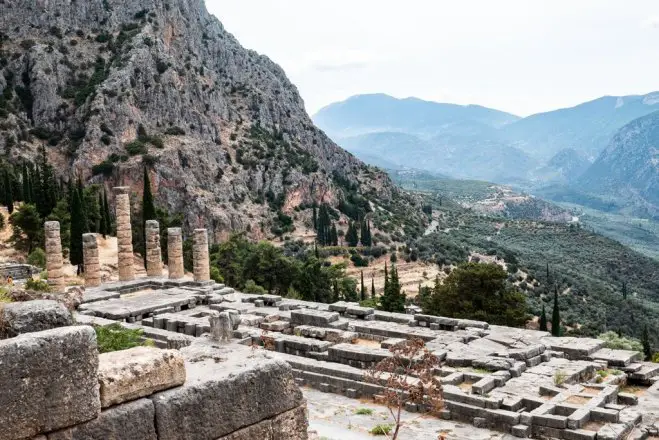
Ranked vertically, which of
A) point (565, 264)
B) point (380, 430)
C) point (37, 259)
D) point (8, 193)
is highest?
point (8, 193)

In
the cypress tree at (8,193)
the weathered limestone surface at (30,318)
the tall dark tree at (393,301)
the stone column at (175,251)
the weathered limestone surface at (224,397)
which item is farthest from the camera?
the cypress tree at (8,193)

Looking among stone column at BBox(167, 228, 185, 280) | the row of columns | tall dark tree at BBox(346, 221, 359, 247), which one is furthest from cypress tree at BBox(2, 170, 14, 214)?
tall dark tree at BBox(346, 221, 359, 247)

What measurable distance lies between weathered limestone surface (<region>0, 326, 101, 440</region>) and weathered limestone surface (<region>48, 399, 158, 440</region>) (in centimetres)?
8

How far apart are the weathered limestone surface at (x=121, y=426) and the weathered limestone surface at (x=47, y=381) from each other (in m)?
0.08

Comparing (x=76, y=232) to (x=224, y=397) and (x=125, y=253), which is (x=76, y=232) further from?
(x=224, y=397)

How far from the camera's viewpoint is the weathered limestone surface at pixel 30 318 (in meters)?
5.11

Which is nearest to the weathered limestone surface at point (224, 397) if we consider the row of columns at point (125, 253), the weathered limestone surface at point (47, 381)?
the weathered limestone surface at point (47, 381)

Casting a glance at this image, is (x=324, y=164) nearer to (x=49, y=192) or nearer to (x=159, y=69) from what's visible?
(x=159, y=69)

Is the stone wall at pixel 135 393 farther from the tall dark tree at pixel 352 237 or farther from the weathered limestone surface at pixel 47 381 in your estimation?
the tall dark tree at pixel 352 237

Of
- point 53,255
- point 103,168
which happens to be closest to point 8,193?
point 103,168

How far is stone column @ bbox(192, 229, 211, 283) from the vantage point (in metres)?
28.7

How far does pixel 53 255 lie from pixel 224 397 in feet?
79.7

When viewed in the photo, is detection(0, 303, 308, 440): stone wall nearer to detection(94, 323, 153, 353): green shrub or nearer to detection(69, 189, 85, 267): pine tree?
detection(94, 323, 153, 353): green shrub

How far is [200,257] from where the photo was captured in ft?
94.9
